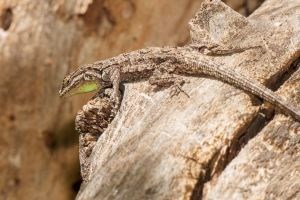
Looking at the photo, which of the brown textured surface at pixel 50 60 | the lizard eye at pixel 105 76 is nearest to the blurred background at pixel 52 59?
the brown textured surface at pixel 50 60

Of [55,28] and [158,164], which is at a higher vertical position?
[55,28]

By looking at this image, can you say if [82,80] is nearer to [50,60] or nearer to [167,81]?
[50,60]

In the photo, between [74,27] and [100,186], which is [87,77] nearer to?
[74,27]

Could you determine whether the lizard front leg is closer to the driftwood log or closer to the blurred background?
the driftwood log

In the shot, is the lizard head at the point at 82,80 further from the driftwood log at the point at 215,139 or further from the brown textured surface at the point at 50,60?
the driftwood log at the point at 215,139

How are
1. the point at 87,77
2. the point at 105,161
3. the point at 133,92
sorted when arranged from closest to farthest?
Answer: the point at 105,161
the point at 133,92
the point at 87,77

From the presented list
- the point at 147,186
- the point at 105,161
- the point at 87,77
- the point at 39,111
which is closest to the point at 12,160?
the point at 39,111

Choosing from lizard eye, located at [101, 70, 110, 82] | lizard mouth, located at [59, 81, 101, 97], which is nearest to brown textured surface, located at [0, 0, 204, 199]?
→ lizard mouth, located at [59, 81, 101, 97]
